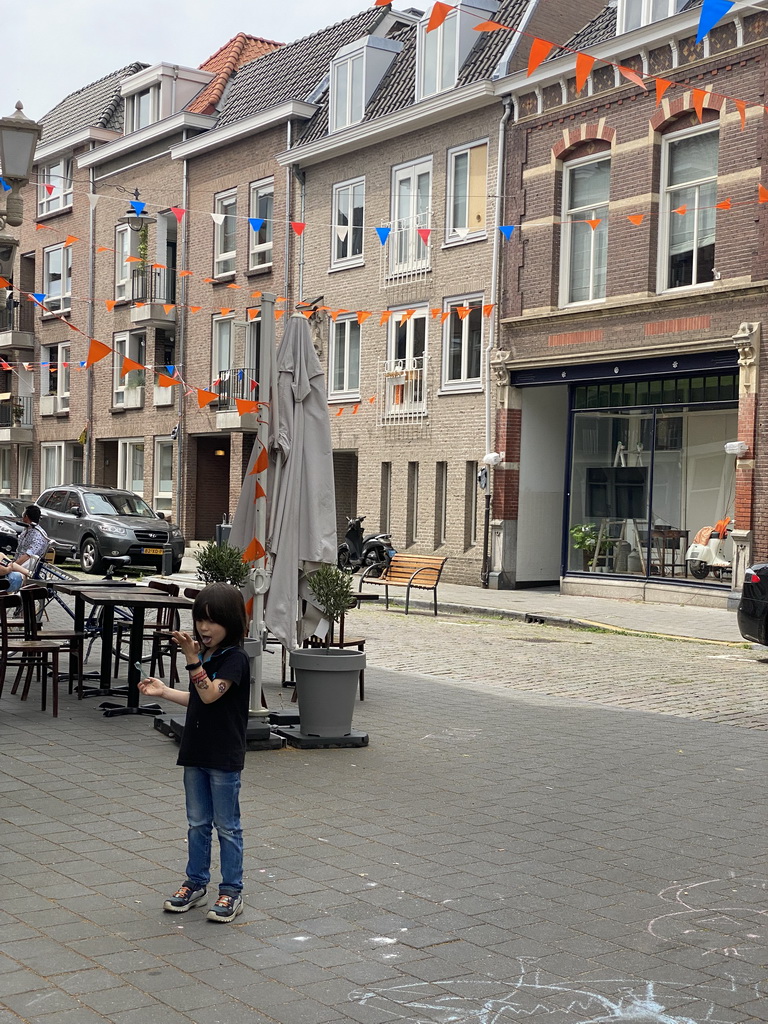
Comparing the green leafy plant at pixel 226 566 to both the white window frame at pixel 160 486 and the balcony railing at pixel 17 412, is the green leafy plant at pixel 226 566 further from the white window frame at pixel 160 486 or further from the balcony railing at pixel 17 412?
the balcony railing at pixel 17 412

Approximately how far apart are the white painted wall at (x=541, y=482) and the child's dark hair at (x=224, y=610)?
1904 centimetres

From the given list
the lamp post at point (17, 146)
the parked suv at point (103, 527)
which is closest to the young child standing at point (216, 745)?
the lamp post at point (17, 146)

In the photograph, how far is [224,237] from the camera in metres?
32.1

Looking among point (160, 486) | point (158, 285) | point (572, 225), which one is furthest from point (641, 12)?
point (160, 486)

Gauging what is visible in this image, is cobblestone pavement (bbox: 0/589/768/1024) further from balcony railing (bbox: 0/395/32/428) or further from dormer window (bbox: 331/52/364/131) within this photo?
balcony railing (bbox: 0/395/32/428)

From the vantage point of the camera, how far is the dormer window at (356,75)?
27578 mm

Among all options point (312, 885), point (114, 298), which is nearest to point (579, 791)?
point (312, 885)

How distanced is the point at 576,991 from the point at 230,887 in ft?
4.74

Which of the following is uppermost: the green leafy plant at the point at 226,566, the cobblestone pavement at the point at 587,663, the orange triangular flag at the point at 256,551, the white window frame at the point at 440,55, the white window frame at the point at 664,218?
the white window frame at the point at 440,55

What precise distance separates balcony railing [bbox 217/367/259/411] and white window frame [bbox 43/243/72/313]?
979 cm

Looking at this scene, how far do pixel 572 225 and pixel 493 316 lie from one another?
2.40 meters

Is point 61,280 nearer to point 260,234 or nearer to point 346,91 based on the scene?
point 260,234

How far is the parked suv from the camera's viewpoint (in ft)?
78.3

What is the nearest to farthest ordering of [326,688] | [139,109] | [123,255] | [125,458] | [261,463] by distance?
[326,688] → [261,463] → [125,458] → [123,255] → [139,109]
